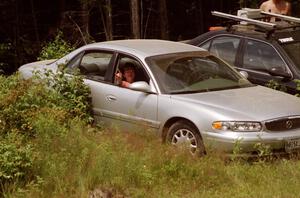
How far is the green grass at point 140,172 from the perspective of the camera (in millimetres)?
6340

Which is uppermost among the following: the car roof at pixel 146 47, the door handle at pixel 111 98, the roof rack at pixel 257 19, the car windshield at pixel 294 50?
the roof rack at pixel 257 19

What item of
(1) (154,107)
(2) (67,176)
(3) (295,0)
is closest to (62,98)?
(1) (154,107)

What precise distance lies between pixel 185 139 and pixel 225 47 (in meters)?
3.16

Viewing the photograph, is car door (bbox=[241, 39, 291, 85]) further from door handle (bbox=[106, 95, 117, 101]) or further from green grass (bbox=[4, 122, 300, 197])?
green grass (bbox=[4, 122, 300, 197])

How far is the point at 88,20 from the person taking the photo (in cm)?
1975

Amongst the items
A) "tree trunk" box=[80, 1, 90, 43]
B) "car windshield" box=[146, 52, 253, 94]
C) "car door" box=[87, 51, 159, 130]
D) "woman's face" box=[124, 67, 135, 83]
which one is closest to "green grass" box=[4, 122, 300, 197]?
"car door" box=[87, 51, 159, 130]

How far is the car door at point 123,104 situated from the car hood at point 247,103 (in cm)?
43

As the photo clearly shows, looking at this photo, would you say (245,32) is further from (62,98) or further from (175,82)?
(62,98)

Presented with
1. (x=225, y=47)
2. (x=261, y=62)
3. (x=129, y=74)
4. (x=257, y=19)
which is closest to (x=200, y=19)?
(x=257, y=19)

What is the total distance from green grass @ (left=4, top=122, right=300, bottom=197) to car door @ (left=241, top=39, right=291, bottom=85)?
8.31ft

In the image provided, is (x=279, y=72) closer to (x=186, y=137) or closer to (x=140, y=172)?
(x=186, y=137)

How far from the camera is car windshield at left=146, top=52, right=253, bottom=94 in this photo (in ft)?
27.5

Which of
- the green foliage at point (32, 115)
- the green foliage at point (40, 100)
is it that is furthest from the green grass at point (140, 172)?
the green foliage at point (40, 100)

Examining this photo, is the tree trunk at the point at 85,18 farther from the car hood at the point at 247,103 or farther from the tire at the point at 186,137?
the tire at the point at 186,137
